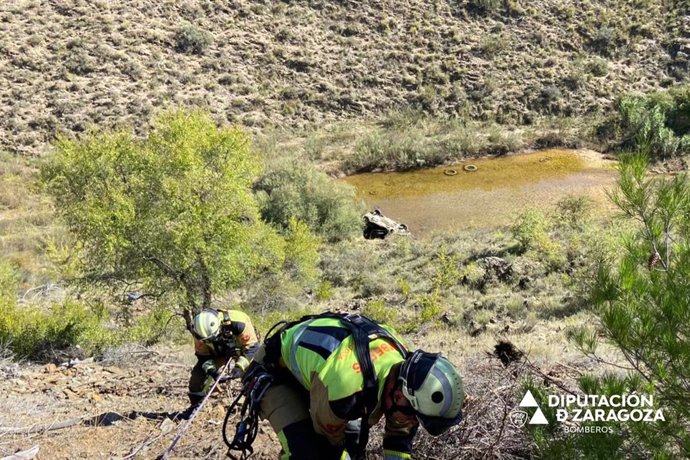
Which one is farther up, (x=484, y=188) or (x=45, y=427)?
(x=45, y=427)

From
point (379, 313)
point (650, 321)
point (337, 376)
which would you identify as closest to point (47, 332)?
point (379, 313)

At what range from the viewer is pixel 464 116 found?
3447cm

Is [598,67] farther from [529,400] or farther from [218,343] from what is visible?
[529,400]

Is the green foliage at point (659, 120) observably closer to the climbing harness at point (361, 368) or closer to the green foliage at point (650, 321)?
the green foliage at point (650, 321)

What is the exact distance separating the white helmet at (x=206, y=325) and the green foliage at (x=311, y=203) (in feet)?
54.2

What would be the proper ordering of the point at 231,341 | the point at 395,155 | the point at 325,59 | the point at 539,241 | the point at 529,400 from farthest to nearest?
the point at 325,59 → the point at 395,155 → the point at 539,241 → the point at 231,341 → the point at 529,400

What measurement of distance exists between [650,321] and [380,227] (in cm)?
2071

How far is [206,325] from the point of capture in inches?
206

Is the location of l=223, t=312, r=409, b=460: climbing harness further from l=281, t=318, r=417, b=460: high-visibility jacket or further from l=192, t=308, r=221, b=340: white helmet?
l=192, t=308, r=221, b=340: white helmet

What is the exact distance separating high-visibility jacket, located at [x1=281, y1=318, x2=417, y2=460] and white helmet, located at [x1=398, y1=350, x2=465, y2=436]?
8.0 inches

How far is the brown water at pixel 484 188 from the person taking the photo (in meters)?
24.6

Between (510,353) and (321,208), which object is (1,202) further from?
(510,353)

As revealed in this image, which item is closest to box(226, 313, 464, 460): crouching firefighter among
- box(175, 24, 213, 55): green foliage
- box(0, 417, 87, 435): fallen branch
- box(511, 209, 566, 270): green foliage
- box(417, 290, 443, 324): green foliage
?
box(0, 417, 87, 435): fallen branch

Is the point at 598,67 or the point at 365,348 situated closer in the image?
the point at 365,348
